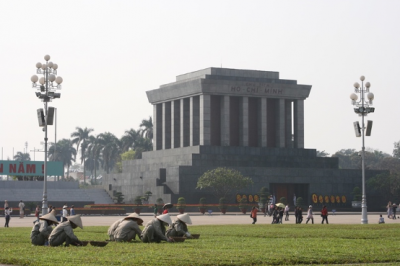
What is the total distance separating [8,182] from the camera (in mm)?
97250

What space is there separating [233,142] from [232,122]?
8.46 ft

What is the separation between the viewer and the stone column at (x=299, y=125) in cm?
10256

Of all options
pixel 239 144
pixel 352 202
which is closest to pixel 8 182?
pixel 239 144

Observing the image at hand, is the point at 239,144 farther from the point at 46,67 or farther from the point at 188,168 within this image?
the point at 46,67

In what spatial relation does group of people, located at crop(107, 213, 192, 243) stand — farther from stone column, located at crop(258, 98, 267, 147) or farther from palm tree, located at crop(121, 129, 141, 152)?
palm tree, located at crop(121, 129, 141, 152)

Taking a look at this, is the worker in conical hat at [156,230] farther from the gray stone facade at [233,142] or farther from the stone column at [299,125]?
the stone column at [299,125]

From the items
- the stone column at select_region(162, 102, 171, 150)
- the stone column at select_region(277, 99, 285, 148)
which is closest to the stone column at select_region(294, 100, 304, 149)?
the stone column at select_region(277, 99, 285, 148)

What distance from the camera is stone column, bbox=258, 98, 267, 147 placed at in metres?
100

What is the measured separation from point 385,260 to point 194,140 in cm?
7748

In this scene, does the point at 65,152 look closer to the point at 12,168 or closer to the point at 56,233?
the point at 12,168

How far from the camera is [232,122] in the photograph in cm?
10044

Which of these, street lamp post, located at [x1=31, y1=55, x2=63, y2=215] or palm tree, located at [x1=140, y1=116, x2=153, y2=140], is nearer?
street lamp post, located at [x1=31, y1=55, x2=63, y2=215]

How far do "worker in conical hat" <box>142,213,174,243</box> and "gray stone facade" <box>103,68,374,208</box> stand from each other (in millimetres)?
60993

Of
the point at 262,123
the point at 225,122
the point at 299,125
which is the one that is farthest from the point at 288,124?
the point at 225,122
